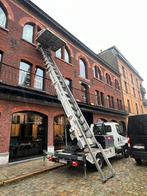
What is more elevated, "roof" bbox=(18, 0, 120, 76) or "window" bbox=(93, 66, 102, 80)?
"roof" bbox=(18, 0, 120, 76)

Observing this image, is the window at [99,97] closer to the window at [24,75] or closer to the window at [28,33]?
the window at [24,75]

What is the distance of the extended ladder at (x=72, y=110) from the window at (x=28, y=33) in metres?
1.16

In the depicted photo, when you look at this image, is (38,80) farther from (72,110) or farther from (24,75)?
(72,110)

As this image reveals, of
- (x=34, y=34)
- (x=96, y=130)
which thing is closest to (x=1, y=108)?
(x=96, y=130)

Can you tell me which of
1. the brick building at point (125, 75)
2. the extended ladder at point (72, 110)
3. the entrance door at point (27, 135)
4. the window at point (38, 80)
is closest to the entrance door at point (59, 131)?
the entrance door at point (27, 135)

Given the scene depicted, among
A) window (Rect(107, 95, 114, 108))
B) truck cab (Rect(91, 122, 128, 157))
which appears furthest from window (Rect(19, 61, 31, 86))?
window (Rect(107, 95, 114, 108))

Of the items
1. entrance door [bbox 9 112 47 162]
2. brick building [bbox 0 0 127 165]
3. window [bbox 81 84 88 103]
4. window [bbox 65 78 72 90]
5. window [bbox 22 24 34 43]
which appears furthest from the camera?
window [bbox 81 84 88 103]

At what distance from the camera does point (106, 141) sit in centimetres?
775

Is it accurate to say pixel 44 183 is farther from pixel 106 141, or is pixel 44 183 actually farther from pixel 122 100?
pixel 122 100

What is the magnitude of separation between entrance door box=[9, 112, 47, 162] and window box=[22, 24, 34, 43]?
5.88m

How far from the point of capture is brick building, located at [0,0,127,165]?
8281mm

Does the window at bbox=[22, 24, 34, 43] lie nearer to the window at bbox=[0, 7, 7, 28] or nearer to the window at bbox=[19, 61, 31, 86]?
the window at bbox=[0, 7, 7, 28]

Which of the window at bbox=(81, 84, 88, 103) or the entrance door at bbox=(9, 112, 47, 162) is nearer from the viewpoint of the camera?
the entrance door at bbox=(9, 112, 47, 162)

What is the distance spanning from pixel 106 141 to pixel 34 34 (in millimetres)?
9638
